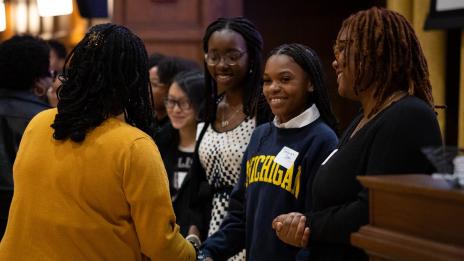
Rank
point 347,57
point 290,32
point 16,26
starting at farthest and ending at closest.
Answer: point 16,26 → point 290,32 → point 347,57

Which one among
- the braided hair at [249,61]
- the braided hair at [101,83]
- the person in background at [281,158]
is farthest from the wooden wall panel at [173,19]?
the braided hair at [101,83]

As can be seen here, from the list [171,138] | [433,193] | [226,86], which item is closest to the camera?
[433,193]

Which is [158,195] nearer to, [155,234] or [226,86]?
[155,234]

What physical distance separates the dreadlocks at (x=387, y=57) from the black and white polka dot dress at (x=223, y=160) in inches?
39.9

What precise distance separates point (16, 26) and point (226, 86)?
8.40 meters

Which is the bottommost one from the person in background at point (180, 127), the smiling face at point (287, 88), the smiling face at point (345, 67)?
the person in background at point (180, 127)

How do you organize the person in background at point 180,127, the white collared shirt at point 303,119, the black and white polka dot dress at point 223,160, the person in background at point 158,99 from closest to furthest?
the white collared shirt at point 303,119 < the black and white polka dot dress at point 223,160 < the person in background at point 180,127 < the person in background at point 158,99

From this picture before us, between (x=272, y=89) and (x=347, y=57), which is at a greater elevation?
(x=347, y=57)

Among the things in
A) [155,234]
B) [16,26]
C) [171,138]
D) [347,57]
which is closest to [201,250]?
[155,234]

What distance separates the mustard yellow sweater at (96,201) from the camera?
1.77m

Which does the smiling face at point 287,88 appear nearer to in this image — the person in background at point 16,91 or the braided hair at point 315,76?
the braided hair at point 315,76

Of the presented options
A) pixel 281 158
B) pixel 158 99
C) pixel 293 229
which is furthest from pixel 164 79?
pixel 293 229

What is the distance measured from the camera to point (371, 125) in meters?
1.63

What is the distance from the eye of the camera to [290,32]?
492 centimetres
